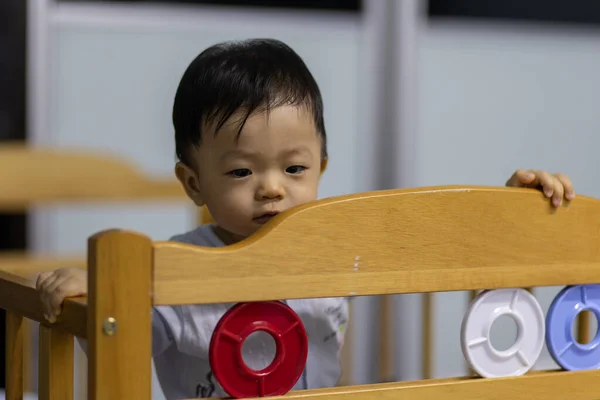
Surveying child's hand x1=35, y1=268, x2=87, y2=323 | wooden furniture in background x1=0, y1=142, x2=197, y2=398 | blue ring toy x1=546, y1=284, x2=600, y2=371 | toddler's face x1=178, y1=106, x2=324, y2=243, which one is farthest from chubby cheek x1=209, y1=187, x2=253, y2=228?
wooden furniture in background x1=0, y1=142, x2=197, y2=398

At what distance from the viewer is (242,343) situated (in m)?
0.77

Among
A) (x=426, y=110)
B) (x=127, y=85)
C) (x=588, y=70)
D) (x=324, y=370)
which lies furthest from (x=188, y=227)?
(x=324, y=370)

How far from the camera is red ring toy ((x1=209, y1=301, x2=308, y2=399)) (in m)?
0.75

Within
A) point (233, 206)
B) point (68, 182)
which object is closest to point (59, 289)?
point (233, 206)

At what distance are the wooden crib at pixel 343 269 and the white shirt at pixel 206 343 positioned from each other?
0.15m

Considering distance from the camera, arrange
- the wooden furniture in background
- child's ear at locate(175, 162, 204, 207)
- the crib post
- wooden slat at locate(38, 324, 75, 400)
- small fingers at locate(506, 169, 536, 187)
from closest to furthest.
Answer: the crib post, wooden slat at locate(38, 324, 75, 400), small fingers at locate(506, 169, 536, 187), child's ear at locate(175, 162, 204, 207), the wooden furniture in background

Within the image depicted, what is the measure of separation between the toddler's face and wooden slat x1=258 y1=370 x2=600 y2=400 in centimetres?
23

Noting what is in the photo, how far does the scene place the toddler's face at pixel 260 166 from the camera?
913 millimetres

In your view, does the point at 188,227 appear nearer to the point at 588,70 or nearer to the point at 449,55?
the point at 449,55

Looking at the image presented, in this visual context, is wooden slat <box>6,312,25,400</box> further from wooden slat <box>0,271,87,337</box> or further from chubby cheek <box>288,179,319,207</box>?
chubby cheek <box>288,179,319,207</box>

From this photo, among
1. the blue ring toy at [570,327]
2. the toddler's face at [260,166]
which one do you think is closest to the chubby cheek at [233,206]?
the toddler's face at [260,166]

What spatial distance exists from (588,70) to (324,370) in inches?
65.1

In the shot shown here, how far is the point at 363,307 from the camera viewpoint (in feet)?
7.83

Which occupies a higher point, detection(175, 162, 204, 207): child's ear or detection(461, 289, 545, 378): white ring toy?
detection(175, 162, 204, 207): child's ear
